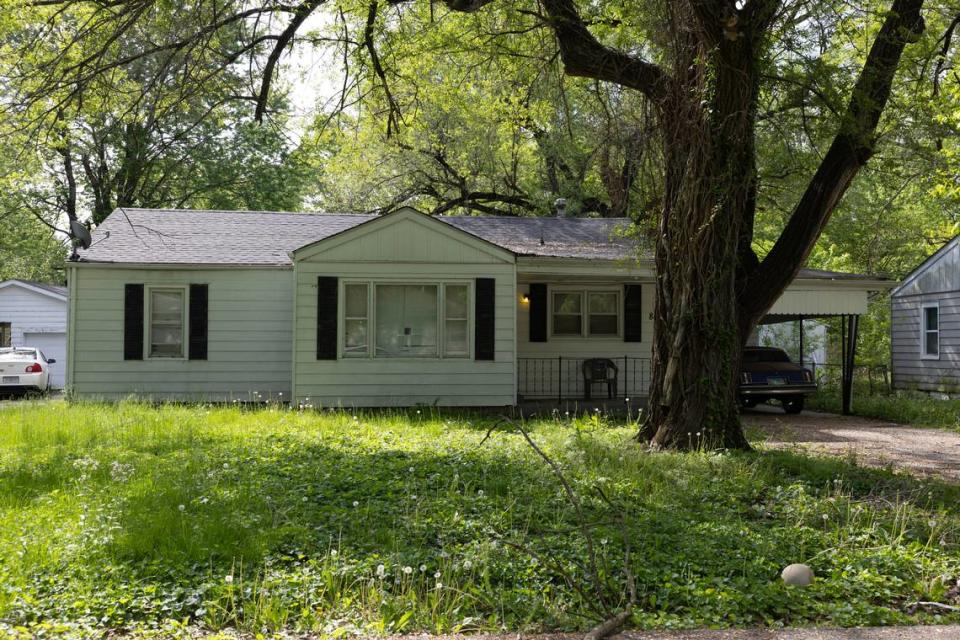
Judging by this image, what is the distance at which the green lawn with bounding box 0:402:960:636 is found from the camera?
404cm

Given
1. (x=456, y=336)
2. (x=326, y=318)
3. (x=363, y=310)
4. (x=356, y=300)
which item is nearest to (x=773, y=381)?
(x=456, y=336)

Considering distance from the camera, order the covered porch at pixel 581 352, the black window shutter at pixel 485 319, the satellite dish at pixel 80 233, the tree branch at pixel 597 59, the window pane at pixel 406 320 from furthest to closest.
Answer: the covered porch at pixel 581 352 → the satellite dish at pixel 80 233 → the window pane at pixel 406 320 → the black window shutter at pixel 485 319 → the tree branch at pixel 597 59

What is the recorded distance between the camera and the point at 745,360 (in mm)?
15359

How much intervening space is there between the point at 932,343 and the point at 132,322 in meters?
20.0

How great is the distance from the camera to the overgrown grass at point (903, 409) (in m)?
14.3

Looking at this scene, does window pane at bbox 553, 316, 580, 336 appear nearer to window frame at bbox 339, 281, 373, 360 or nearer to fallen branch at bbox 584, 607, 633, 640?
window frame at bbox 339, 281, 373, 360

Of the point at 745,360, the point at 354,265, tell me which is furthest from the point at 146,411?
the point at 745,360

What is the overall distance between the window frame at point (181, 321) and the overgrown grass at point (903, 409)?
13407 millimetres

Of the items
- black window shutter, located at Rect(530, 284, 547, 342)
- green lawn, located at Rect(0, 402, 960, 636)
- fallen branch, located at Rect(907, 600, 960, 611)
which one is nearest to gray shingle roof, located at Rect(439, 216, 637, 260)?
black window shutter, located at Rect(530, 284, 547, 342)

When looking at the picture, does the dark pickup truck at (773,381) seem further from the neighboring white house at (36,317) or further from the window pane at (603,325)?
the neighboring white house at (36,317)

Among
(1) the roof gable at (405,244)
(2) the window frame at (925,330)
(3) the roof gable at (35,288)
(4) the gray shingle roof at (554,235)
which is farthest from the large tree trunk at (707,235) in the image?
(3) the roof gable at (35,288)

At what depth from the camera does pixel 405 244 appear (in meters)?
13.4

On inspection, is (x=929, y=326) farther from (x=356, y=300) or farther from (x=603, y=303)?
(x=356, y=300)

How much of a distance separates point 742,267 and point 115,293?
11322 millimetres
